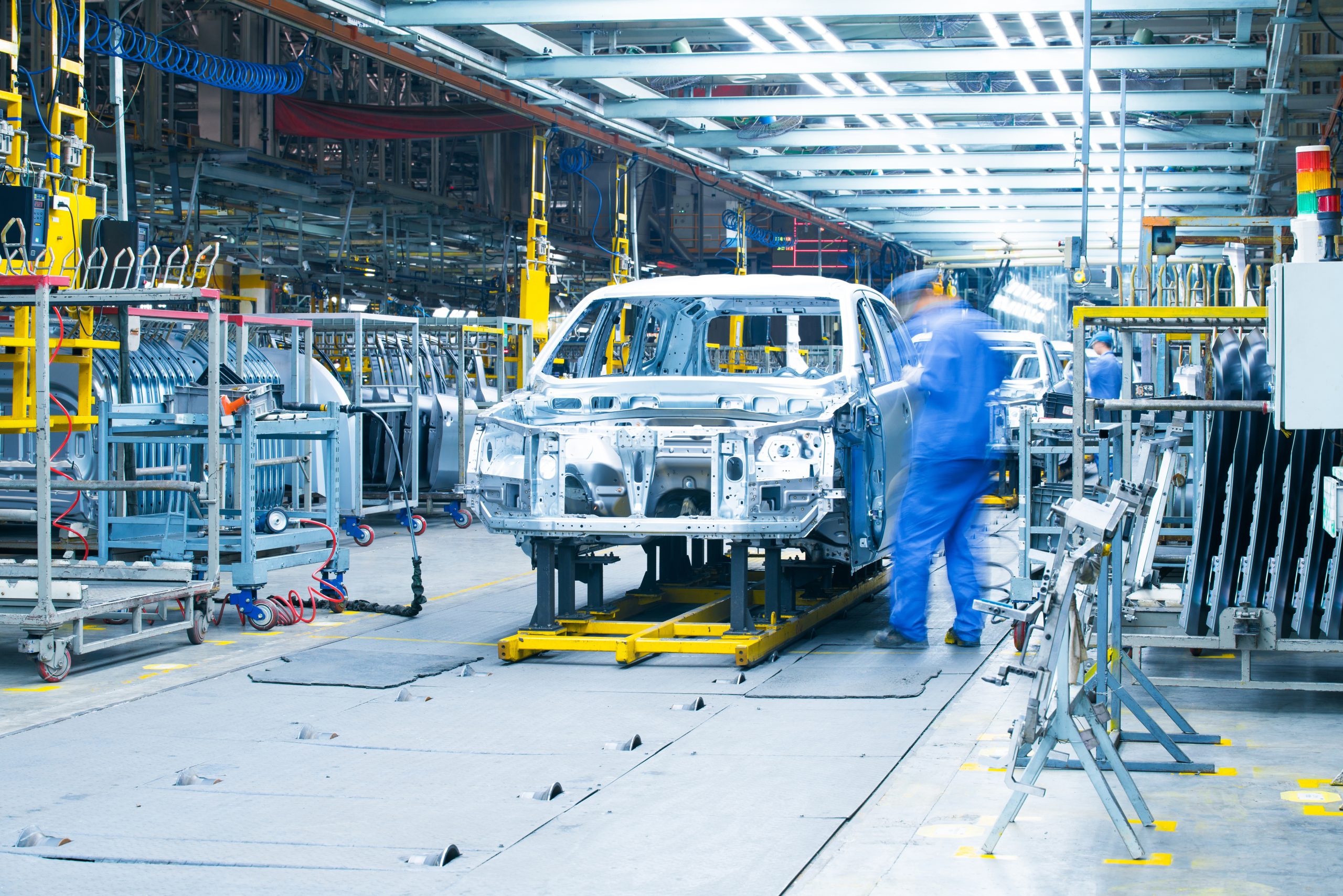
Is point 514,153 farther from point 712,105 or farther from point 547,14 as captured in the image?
point 547,14

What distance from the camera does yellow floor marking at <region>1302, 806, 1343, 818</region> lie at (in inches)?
155

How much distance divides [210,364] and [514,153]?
54.2ft

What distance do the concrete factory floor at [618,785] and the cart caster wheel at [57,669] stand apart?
0.06 metres

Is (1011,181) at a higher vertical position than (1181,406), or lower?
higher

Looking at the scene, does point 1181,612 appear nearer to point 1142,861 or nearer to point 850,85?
point 1142,861

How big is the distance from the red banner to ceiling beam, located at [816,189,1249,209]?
6.20 metres

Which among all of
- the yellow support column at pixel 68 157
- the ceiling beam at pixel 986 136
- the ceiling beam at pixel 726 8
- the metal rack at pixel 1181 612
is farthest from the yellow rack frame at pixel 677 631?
the ceiling beam at pixel 986 136

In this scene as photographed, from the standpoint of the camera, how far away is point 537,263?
1658 centimetres

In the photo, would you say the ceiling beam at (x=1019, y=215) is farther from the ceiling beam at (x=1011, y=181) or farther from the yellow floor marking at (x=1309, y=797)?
the yellow floor marking at (x=1309, y=797)

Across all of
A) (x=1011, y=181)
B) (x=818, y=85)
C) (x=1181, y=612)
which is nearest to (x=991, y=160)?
(x=1011, y=181)

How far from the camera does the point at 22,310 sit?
661 centimetres

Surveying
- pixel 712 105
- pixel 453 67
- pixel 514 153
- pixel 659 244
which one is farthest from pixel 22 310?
pixel 659 244

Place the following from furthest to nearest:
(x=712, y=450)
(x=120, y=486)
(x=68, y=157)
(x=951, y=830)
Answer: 1. (x=68, y=157)
2. (x=120, y=486)
3. (x=712, y=450)
4. (x=951, y=830)

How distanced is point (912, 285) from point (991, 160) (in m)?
10.2
